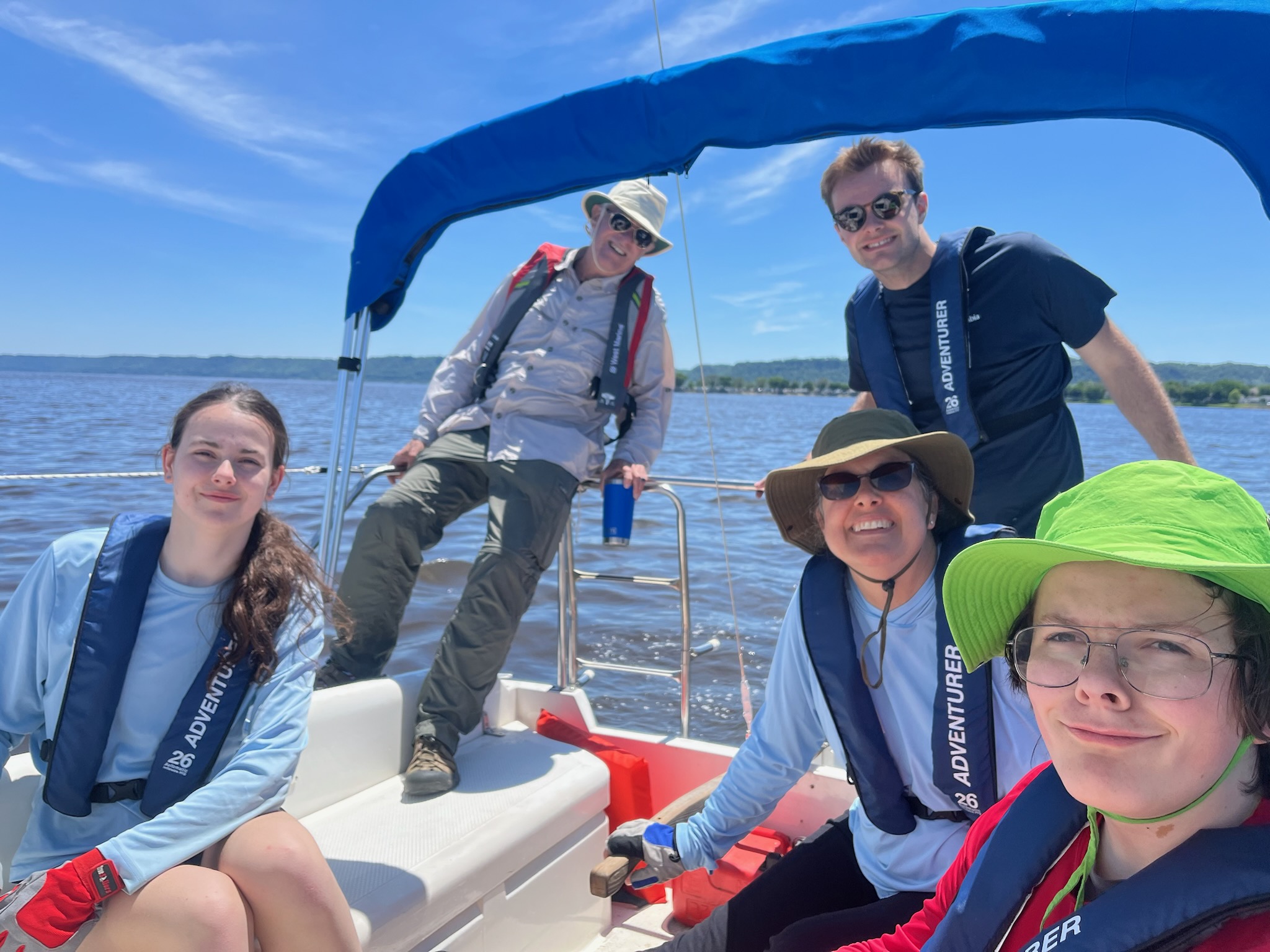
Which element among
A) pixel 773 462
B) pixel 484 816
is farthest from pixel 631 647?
pixel 773 462

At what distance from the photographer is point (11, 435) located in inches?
452

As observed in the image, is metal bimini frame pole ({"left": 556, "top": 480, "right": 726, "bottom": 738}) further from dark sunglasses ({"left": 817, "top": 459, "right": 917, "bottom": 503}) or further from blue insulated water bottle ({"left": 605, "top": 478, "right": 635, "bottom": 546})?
dark sunglasses ({"left": 817, "top": 459, "right": 917, "bottom": 503})

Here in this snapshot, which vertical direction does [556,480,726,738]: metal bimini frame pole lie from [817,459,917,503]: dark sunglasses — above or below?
below

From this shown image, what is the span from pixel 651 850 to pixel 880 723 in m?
0.49

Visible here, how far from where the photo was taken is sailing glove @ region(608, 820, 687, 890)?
1656 millimetres

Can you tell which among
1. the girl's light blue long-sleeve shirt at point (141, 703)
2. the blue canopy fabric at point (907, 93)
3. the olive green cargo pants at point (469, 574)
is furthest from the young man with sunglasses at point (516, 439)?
the girl's light blue long-sleeve shirt at point (141, 703)

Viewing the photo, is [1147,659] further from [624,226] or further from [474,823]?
[624,226]

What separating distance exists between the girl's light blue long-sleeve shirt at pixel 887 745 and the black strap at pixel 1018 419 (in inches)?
36.4

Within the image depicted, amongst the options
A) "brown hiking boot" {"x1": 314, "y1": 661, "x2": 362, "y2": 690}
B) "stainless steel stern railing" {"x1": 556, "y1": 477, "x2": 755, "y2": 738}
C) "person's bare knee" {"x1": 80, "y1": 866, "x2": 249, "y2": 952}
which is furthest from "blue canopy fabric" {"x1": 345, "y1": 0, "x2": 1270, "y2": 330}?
"person's bare knee" {"x1": 80, "y1": 866, "x2": 249, "y2": 952}

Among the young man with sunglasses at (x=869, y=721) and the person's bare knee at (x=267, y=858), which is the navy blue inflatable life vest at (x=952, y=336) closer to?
the young man with sunglasses at (x=869, y=721)

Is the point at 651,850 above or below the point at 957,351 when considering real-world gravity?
below

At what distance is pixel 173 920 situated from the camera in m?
1.36

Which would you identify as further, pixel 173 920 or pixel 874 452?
pixel 874 452

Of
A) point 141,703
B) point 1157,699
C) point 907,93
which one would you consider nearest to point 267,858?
point 141,703
